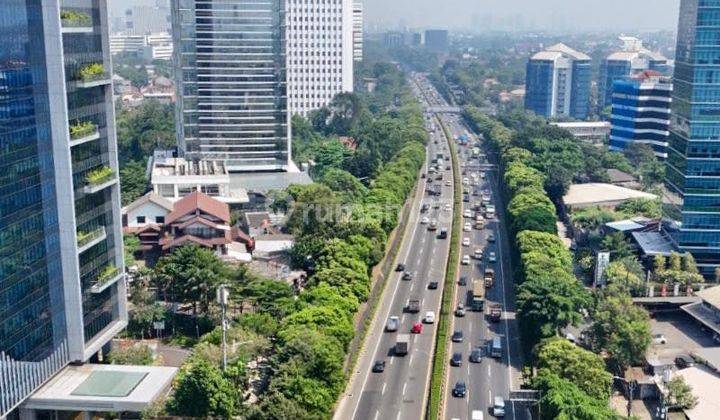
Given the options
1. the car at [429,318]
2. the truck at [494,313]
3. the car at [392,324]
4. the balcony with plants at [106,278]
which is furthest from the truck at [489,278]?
the balcony with plants at [106,278]

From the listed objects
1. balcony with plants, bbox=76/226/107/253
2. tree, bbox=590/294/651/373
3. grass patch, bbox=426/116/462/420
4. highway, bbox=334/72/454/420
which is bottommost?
highway, bbox=334/72/454/420

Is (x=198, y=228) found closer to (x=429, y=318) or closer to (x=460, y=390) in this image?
(x=429, y=318)

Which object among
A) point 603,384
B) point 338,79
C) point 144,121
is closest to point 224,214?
point 603,384

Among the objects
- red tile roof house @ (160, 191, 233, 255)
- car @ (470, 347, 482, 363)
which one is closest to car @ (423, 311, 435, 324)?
car @ (470, 347, 482, 363)

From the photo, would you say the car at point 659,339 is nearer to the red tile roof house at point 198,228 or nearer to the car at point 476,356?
the car at point 476,356

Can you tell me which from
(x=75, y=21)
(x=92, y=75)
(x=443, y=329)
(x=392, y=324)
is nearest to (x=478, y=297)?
(x=443, y=329)

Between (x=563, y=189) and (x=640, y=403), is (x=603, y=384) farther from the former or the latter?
(x=563, y=189)

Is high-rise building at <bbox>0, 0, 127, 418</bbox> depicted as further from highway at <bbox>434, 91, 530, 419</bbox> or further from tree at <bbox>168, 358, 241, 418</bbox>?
highway at <bbox>434, 91, 530, 419</bbox>
